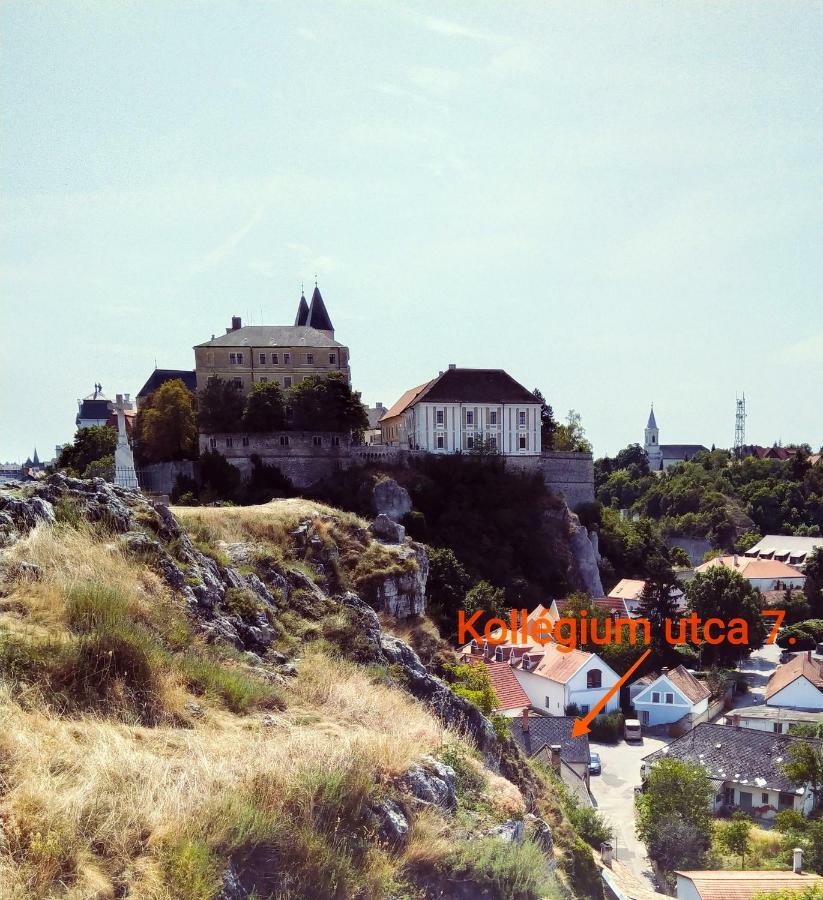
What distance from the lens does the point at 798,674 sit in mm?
30141

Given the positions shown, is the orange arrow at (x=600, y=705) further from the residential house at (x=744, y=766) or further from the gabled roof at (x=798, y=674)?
the gabled roof at (x=798, y=674)

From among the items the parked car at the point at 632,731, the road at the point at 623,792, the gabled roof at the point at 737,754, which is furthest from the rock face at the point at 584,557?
the gabled roof at the point at 737,754

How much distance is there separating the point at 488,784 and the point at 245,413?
32818mm

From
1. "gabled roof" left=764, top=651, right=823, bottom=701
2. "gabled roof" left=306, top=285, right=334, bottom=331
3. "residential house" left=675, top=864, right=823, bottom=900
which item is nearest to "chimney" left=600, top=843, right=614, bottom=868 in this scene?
"residential house" left=675, top=864, right=823, bottom=900

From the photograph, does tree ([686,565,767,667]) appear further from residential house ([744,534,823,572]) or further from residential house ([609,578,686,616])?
residential house ([744,534,823,572])

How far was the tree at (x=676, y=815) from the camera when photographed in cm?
1806

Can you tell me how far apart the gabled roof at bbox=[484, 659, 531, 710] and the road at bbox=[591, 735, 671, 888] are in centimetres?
340

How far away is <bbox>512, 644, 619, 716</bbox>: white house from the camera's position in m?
28.7

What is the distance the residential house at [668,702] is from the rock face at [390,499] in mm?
13823

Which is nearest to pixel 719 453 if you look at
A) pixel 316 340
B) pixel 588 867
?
pixel 316 340

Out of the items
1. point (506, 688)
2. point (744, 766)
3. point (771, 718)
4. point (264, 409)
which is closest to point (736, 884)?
point (744, 766)

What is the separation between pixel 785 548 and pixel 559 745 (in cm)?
4481

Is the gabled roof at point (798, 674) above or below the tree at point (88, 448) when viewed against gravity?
below

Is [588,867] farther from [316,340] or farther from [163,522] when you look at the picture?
[316,340]
